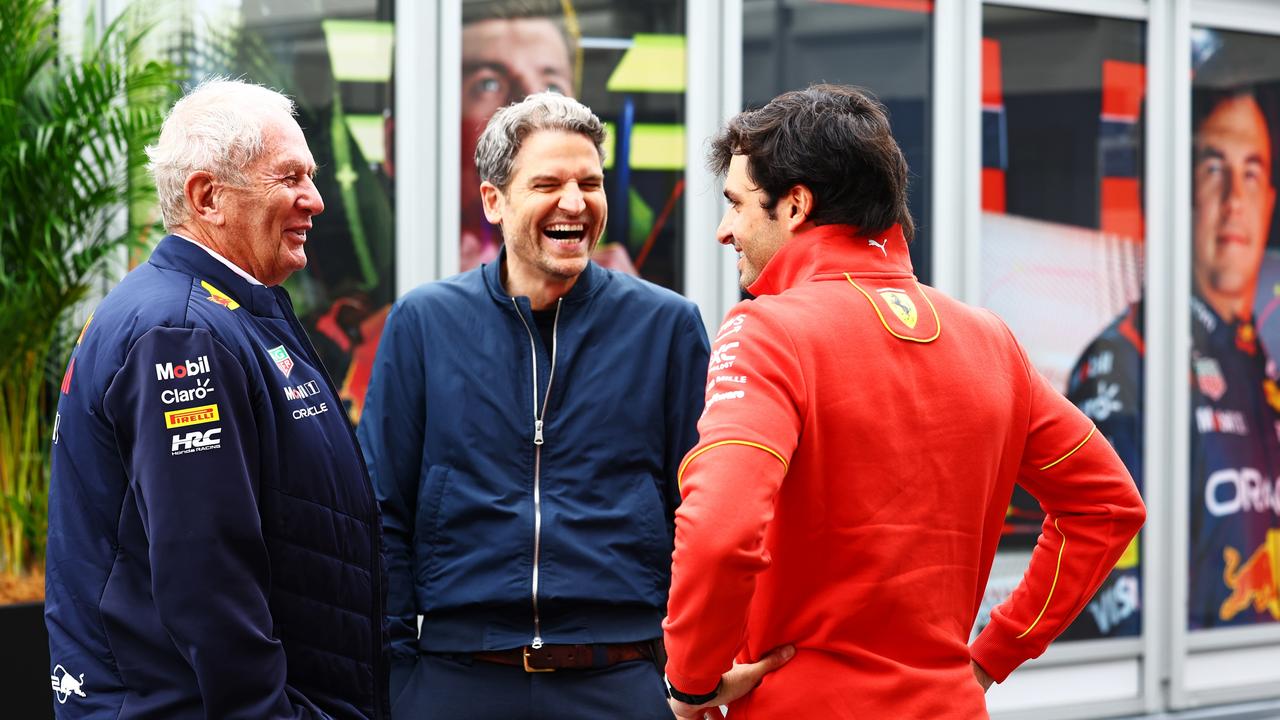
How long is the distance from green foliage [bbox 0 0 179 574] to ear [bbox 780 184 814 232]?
8.30 ft

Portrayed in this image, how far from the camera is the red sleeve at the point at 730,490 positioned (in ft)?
6.21

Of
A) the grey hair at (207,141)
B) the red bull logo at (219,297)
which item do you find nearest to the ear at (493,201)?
the grey hair at (207,141)

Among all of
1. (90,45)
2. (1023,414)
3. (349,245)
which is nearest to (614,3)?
(349,245)

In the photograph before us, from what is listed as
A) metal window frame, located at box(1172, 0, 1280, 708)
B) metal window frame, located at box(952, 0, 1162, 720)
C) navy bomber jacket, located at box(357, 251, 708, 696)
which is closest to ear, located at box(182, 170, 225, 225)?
navy bomber jacket, located at box(357, 251, 708, 696)

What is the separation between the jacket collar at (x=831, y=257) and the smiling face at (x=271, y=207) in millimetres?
733

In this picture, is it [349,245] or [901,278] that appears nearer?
[901,278]

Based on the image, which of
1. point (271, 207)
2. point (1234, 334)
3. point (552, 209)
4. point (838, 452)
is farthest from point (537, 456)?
point (1234, 334)

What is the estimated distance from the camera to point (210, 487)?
6.41 ft

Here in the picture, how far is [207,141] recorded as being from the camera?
2.19m

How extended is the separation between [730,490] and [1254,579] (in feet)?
18.0

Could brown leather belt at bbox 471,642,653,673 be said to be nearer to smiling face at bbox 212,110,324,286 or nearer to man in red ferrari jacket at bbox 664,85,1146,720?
man in red ferrari jacket at bbox 664,85,1146,720

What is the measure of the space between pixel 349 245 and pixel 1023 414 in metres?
3.13

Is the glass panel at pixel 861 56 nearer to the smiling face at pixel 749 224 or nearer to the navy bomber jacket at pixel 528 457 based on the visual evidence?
the navy bomber jacket at pixel 528 457

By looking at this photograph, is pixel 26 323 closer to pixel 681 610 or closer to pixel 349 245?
pixel 349 245
